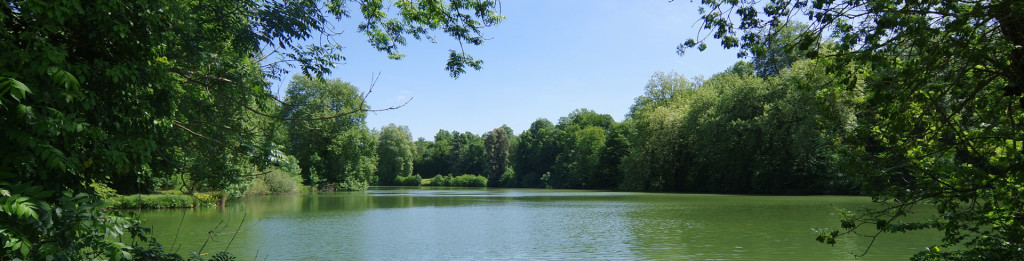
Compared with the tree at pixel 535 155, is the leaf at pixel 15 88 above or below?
below

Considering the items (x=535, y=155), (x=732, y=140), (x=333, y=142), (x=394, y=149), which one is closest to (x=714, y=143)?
(x=732, y=140)

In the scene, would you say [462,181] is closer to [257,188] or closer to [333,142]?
[333,142]

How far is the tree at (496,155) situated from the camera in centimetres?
8688

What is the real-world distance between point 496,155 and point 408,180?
14.0 m

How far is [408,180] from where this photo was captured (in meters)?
79.6

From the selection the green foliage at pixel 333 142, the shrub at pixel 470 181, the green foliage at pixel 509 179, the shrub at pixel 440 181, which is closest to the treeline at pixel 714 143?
the green foliage at pixel 509 179

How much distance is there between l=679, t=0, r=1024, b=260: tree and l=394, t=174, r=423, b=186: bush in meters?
74.7

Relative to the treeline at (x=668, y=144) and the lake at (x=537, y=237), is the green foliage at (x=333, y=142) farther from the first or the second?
the lake at (x=537, y=237)

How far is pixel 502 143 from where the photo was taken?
88000mm

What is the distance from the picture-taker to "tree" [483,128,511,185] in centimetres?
8688

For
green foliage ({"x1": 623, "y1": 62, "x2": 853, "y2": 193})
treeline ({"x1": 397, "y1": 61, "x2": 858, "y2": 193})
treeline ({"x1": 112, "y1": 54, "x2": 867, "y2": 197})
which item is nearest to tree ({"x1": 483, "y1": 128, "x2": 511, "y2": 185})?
treeline ({"x1": 397, "y1": 61, "x2": 858, "y2": 193})

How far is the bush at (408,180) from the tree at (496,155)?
1166 centimetres

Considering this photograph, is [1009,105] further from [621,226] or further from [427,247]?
[621,226]

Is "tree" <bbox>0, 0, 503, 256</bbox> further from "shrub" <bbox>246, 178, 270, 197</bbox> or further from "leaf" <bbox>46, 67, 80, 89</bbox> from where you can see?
"shrub" <bbox>246, 178, 270, 197</bbox>
